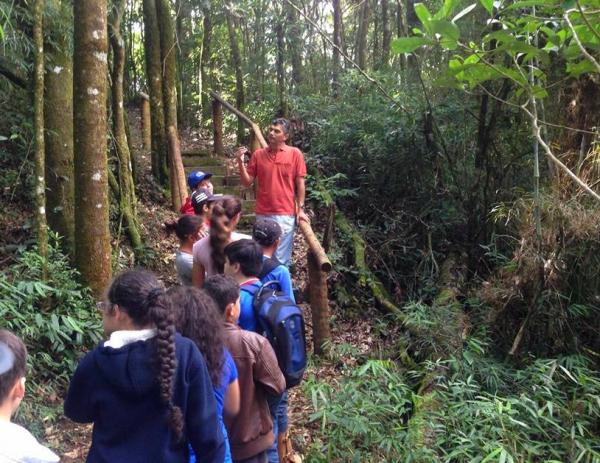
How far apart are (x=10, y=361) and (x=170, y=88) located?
29.0 feet

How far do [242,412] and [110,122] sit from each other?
20.9 ft

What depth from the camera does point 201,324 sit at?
234cm

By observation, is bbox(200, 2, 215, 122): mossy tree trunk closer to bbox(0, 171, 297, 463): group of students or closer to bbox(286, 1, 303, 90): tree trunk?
bbox(286, 1, 303, 90): tree trunk

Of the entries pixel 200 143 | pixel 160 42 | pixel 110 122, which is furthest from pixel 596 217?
pixel 200 143

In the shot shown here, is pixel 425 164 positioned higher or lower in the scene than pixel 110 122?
lower

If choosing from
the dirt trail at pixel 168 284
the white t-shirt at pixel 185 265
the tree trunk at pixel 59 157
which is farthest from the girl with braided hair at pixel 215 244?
the tree trunk at pixel 59 157

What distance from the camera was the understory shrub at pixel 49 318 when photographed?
4.57 metres

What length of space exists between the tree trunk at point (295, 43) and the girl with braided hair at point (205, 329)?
1330 centimetres

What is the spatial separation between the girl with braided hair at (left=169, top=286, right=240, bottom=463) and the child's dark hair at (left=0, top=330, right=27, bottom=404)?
65 cm

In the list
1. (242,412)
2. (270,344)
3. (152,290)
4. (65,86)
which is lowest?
(242,412)

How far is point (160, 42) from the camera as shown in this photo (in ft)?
33.6

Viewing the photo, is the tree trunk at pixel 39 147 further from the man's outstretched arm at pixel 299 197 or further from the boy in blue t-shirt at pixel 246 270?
the boy in blue t-shirt at pixel 246 270

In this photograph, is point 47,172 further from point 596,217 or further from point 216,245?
point 596,217

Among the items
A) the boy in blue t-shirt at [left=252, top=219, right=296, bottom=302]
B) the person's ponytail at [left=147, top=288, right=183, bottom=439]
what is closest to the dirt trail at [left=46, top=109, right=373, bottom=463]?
the boy in blue t-shirt at [left=252, top=219, right=296, bottom=302]
